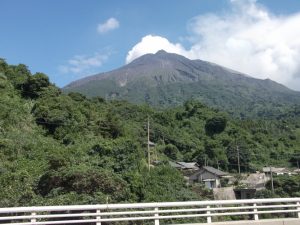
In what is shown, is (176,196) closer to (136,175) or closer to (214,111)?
(136,175)

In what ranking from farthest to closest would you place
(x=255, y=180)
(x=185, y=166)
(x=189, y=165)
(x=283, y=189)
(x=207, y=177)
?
(x=189, y=165) → (x=185, y=166) → (x=255, y=180) → (x=207, y=177) → (x=283, y=189)

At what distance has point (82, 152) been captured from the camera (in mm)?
41438

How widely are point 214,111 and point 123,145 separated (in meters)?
68.9

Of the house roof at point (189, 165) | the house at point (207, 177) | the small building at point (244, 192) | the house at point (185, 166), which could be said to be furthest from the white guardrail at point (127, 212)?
the house roof at point (189, 165)

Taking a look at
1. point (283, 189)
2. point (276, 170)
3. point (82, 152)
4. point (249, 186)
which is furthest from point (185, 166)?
point (82, 152)

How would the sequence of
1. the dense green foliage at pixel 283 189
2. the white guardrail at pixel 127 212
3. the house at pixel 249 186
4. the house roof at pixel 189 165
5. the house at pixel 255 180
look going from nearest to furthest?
the white guardrail at pixel 127 212, the dense green foliage at pixel 283 189, the house at pixel 249 186, the house at pixel 255 180, the house roof at pixel 189 165

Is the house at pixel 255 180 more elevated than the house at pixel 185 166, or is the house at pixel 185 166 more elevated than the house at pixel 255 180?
the house at pixel 185 166

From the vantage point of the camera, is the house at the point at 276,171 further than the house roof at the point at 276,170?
No

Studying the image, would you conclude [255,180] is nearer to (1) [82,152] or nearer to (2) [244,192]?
(2) [244,192]

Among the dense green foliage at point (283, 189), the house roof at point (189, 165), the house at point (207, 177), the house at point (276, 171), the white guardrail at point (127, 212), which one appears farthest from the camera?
the house at point (276, 171)

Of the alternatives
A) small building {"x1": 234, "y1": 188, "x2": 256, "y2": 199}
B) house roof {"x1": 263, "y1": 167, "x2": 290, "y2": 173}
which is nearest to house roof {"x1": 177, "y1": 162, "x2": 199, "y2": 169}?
house roof {"x1": 263, "y1": 167, "x2": 290, "y2": 173}

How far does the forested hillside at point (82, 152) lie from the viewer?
95.3 ft

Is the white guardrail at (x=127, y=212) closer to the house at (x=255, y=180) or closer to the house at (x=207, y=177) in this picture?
the house at (x=255, y=180)

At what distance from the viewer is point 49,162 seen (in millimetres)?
36656
